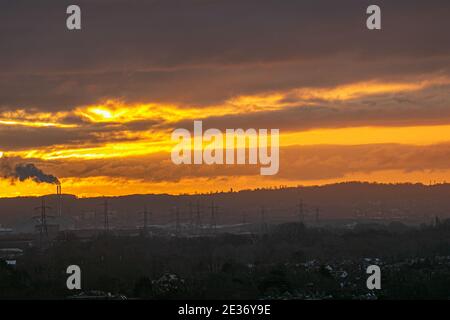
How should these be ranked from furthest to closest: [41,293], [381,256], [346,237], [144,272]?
[346,237]
[381,256]
[144,272]
[41,293]

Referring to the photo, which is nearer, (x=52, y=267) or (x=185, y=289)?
(x=185, y=289)

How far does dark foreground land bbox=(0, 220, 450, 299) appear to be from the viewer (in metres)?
50.3

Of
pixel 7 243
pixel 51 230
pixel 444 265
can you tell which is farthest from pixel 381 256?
pixel 51 230

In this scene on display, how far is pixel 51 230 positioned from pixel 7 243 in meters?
35.4

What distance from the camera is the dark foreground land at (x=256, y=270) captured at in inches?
1980

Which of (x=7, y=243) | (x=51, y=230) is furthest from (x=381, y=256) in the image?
(x=51, y=230)

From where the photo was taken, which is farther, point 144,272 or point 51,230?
point 51,230

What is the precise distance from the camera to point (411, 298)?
48.7m

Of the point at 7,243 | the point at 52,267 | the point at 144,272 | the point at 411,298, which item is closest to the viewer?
the point at 411,298

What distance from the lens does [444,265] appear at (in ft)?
201

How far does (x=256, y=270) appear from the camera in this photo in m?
61.7
